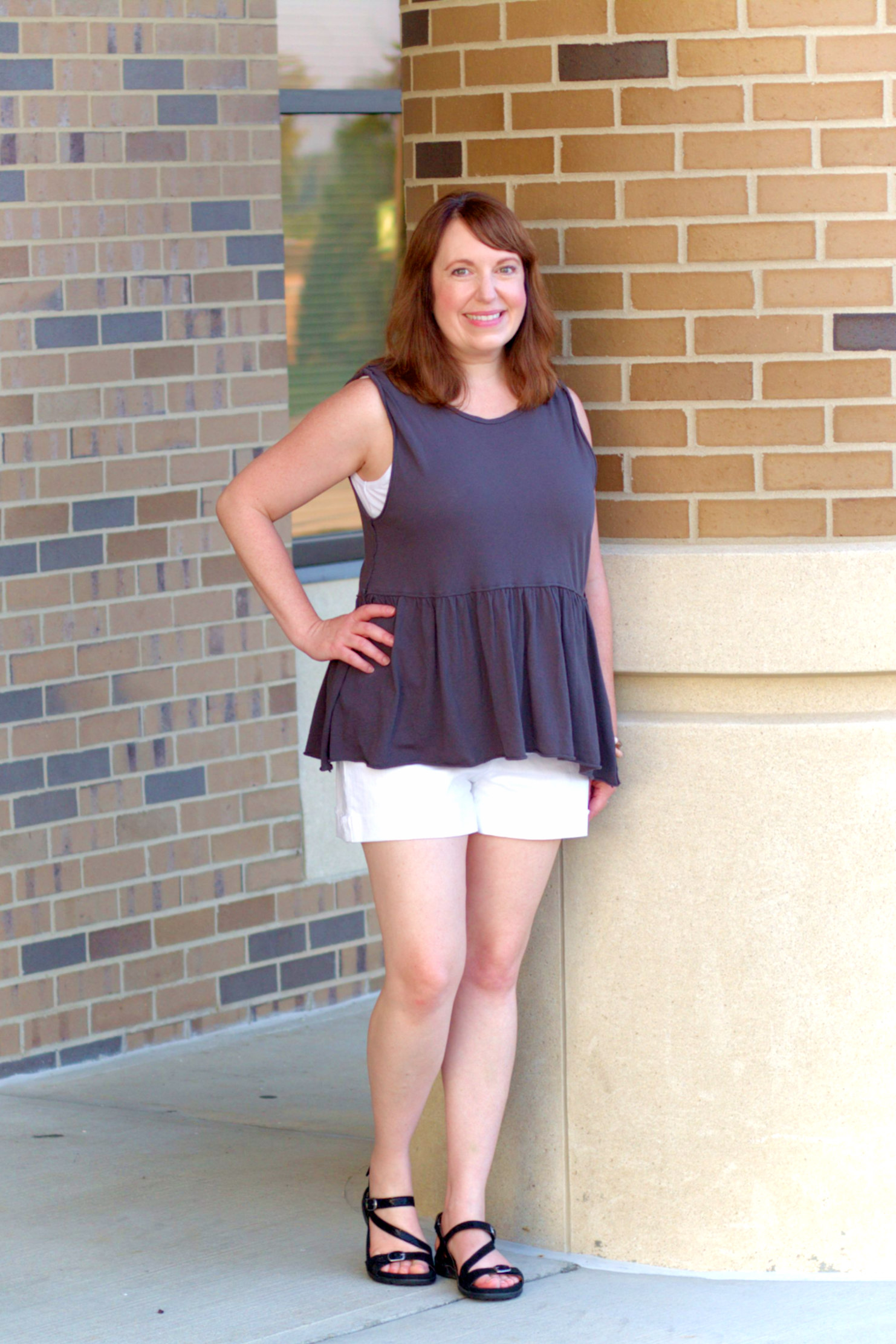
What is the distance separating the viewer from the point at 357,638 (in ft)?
13.3

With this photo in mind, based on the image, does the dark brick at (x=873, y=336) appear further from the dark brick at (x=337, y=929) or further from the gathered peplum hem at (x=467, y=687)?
the dark brick at (x=337, y=929)

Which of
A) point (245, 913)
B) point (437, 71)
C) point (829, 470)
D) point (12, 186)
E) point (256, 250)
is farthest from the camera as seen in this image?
point (245, 913)

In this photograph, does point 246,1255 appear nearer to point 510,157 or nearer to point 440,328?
point 440,328

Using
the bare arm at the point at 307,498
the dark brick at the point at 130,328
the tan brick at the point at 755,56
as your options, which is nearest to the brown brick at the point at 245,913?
the dark brick at the point at 130,328

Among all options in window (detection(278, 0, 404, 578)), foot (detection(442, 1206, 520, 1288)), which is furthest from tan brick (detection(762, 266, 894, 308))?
window (detection(278, 0, 404, 578))

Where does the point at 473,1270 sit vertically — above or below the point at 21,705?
below

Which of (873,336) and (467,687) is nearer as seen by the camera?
(467,687)

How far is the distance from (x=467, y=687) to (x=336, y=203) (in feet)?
11.3

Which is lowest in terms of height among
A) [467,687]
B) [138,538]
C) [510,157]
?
[467,687]

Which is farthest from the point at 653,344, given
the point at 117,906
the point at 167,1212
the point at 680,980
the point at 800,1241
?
the point at 117,906

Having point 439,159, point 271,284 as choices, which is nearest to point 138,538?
point 271,284

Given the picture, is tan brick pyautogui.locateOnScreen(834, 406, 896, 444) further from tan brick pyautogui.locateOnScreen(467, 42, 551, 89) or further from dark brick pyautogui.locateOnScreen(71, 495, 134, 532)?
dark brick pyautogui.locateOnScreen(71, 495, 134, 532)

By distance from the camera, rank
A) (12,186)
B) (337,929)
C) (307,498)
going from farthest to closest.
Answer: (337,929)
(12,186)
(307,498)

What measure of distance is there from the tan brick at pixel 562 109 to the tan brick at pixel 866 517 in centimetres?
91
